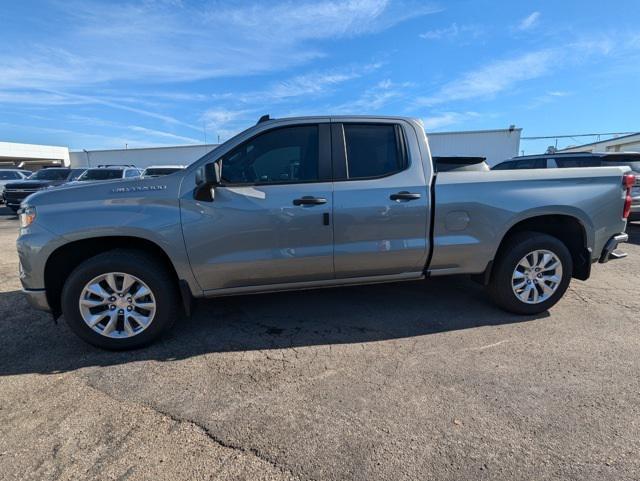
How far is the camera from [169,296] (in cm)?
337

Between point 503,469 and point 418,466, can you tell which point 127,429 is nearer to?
point 418,466

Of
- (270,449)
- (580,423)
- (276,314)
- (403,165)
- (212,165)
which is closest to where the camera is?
(270,449)

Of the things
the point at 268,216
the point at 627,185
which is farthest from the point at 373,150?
the point at 627,185

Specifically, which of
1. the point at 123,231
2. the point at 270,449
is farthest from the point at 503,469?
the point at 123,231

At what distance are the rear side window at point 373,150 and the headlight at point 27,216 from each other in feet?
8.87

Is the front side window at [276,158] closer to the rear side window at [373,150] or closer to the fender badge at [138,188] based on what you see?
the rear side window at [373,150]

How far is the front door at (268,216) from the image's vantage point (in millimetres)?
3346

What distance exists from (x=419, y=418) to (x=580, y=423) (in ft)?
3.26

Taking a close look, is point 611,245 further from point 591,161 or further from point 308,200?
point 591,161

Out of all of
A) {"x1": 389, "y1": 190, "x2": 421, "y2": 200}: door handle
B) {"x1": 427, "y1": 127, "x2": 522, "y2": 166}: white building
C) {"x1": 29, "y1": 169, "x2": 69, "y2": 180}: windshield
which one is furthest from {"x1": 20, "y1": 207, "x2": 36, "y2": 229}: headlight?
{"x1": 427, "y1": 127, "x2": 522, "y2": 166}: white building

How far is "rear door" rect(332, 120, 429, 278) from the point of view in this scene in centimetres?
353

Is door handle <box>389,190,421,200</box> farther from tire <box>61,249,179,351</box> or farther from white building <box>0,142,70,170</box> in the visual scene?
white building <box>0,142,70,170</box>

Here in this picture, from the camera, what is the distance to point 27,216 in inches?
126

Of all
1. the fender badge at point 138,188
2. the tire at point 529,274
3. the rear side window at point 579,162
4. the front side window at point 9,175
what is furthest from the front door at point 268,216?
the front side window at point 9,175
